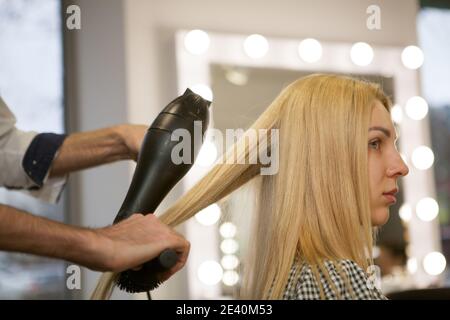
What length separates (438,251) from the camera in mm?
1574

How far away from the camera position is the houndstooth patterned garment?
0.83 metres

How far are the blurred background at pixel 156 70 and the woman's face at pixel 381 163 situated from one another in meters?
0.21

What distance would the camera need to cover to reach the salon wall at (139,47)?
1.17 metres

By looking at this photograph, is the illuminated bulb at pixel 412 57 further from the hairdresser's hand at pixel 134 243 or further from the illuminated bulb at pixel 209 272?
the hairdresser's hand at pixel 134 243

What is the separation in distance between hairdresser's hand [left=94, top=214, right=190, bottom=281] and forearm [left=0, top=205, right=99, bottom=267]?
0.05 ft

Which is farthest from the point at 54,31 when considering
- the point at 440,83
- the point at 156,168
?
the point at 440,83

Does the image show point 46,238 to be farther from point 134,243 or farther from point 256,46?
point 256,46

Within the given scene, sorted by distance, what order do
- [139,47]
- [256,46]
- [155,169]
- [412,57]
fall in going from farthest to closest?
[412,57], [256,46], [139,47], [155,169]

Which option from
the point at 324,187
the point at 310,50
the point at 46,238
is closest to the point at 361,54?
the point at 310,50

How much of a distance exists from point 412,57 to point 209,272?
742 millimetres

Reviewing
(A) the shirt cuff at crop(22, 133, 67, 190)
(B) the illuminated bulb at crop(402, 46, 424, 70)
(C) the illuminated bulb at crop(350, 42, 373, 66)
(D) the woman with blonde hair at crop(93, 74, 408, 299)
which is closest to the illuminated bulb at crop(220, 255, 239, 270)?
(D) the woman with blonde hair at crop(93, 74, 408, 299)

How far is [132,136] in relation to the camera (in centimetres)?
104

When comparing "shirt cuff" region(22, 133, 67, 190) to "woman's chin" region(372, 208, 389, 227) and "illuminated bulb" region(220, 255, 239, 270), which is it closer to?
"illuminated bulb" region(220, 255, 239, 270)

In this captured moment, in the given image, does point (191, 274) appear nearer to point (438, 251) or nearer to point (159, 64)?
point (159, 64)
